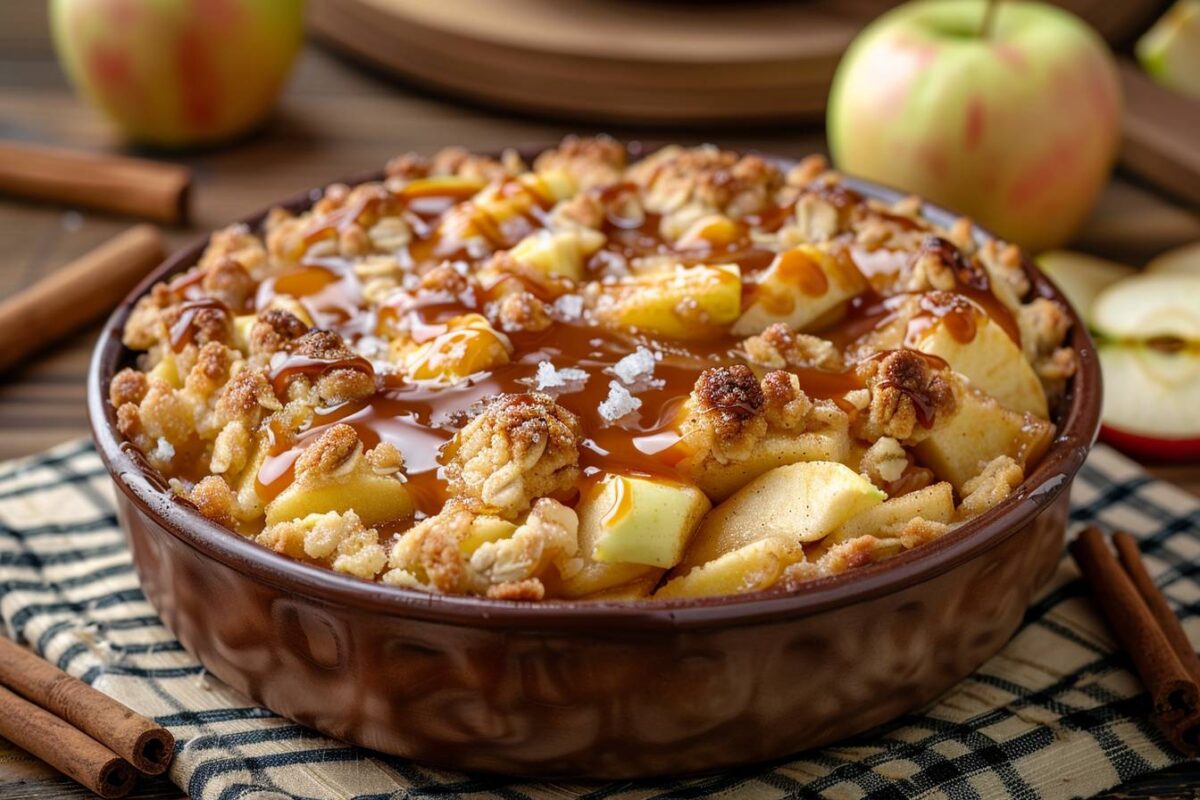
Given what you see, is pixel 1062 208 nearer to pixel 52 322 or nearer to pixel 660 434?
pixel 660 434

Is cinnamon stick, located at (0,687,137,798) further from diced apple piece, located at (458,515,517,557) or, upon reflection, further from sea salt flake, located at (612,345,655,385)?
sea salt flake, located at (612,345,655,385)

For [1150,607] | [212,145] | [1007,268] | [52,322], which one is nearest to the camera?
[1150,607]

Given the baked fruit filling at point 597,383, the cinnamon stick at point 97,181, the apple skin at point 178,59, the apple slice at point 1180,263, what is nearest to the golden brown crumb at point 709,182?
the baked fruit filling at point 597,383

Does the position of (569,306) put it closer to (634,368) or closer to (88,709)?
(634,368)

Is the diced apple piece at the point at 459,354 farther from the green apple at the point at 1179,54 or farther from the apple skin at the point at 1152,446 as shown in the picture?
the green apple at the point at 1179,54

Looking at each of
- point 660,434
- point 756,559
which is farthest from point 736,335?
point 756,559

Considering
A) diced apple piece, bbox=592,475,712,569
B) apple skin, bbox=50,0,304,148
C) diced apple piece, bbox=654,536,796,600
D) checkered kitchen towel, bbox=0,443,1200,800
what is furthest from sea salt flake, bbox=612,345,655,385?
apple skin, bbox=50,0,304,148

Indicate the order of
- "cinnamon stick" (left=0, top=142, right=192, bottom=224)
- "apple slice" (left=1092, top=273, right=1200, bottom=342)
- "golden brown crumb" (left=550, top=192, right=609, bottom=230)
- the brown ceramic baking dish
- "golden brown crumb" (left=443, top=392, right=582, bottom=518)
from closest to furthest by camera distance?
the brown ceramic baking dish, "golden brown crumb" (left=443, top=392, right=582, bottom=518), "golden brown crumb" (left=550, top=192, right=609, bottom=230), "apple slice" (left=1092, top=273, right=1200, bottom=342), "cinnamon stick" (left=0, top=142, right=192, bottom=224)
